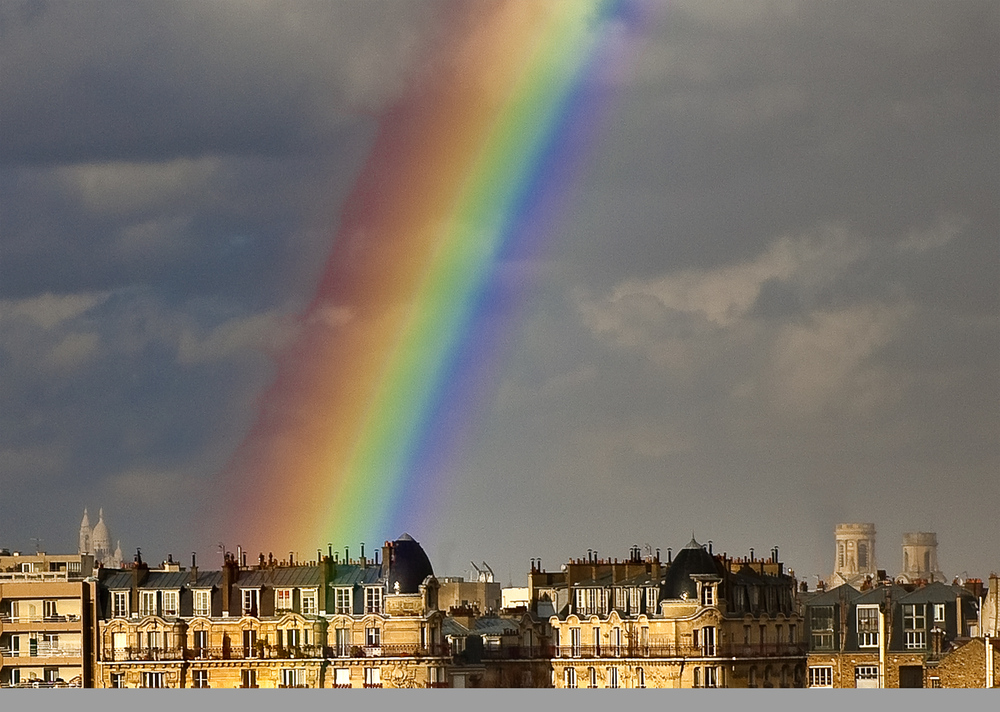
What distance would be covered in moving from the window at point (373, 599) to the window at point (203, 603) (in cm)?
835

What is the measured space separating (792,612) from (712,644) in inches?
245

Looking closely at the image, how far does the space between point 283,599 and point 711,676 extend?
22148 millimetres

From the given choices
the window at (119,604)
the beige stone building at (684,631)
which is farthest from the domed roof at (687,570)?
the window at (119,604)

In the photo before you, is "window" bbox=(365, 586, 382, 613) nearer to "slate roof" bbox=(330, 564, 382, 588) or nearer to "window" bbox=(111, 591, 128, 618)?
"slate roof" bbox=(330, 564, 382, 588)

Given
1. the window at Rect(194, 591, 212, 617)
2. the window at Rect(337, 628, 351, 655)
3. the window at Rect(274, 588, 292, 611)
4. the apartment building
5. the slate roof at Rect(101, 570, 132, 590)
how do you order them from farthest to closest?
the slate roof at Rect(101, 570, 132, 590) → the apartment building → the window at Rect(194, 591, 212, 617) → the window at Rect(274, 588, 292, 611) → the window at Rect(337, 628, 351, 655)

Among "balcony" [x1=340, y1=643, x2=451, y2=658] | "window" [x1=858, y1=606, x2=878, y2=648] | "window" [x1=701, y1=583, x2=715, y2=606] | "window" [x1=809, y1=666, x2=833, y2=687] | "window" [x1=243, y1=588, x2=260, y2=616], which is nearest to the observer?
"balcony" [x1=340, y1=643, x2=451, y2=658]

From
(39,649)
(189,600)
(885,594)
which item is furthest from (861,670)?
(39,649)

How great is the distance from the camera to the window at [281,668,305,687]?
122 m

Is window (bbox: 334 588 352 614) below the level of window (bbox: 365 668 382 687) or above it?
above

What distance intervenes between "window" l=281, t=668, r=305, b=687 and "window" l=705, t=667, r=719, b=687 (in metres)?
20.1

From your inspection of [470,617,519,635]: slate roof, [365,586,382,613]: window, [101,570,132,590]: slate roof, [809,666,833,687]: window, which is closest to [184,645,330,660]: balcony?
[365,586,382,613]: window

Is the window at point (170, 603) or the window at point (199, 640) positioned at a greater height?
the window at point (170, 603)

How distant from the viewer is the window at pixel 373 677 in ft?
395

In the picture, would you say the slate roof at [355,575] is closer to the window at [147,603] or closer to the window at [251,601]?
the window at [251,601]
